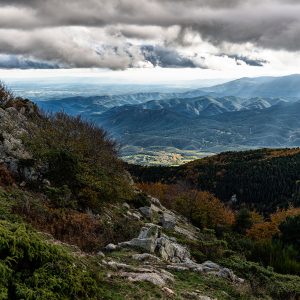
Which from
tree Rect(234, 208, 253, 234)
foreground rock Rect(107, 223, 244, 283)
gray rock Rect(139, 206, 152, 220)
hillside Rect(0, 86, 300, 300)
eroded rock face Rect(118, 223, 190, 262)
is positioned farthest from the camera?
tree Rect(234, 208, 253, 234)

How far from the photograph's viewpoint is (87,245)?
860 inches

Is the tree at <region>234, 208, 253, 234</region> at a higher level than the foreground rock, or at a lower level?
lower

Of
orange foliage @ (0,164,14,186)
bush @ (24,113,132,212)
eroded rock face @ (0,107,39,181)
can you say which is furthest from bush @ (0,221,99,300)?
eroded rock face @ (0,107,39,181)

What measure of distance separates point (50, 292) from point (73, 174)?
102 ft

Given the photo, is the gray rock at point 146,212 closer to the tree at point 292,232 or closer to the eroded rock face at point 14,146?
the eroded rock face at point 14,146

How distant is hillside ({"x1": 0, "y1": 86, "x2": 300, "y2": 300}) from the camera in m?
12.5

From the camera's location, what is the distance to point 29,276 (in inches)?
467

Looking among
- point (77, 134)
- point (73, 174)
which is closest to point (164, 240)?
point (73, 174)

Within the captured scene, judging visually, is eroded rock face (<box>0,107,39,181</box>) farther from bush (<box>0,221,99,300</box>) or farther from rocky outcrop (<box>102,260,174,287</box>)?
bush (<box>0,221,99,300</box>)

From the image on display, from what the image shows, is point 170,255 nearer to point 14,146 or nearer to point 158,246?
point 158,246

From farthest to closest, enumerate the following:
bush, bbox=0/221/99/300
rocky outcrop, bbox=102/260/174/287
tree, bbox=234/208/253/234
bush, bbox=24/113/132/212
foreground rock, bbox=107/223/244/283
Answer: tree, bbox=234/208/253/234 < bush, bbox=24/113/132/212 < foreground rock, bbox=107/223/244/283 < rocky outcrop, bbox=102/260/174/287 < bush, bbox=0/221/99/300

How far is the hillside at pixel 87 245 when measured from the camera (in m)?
12.5

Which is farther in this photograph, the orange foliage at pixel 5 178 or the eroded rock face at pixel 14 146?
the eroded rock face at pixel 14 146

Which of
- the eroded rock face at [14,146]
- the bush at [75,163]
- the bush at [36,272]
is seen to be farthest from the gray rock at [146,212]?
the bush at [36,272]
